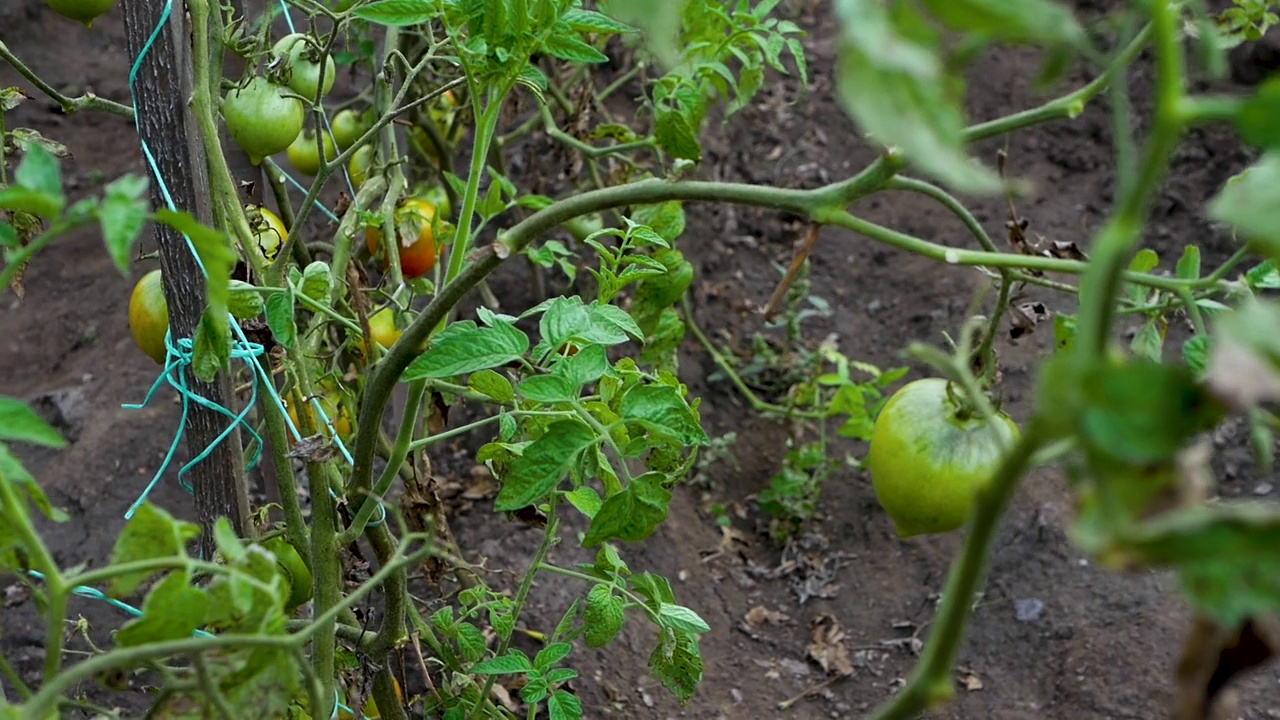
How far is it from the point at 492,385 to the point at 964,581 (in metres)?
0.70

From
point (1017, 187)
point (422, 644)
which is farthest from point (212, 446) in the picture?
point (1017, 187)

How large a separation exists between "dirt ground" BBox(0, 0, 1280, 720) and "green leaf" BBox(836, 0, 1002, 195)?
165 centimetres

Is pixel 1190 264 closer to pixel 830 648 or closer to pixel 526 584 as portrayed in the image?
pixel 526 584

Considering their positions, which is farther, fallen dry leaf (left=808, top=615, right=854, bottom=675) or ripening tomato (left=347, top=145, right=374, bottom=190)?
fallen dry leaf (left=808, top=615, right=854, bottom=675)

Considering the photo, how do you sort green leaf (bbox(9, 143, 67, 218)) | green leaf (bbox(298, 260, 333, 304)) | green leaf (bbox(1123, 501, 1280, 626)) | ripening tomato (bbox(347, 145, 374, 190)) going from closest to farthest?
green leaf (bbox(1123, 501, 1280, 626)), green leaf (bbox(9, 143, 67, 218)), green leaf (bbox(298, 260, 333, 304)), ripening tomato (bbox(347, 145, 374, 190))

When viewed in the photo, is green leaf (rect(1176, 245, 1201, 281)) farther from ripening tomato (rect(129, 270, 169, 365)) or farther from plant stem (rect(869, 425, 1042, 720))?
ripening tomato (rect(129, 270, 169, 365))

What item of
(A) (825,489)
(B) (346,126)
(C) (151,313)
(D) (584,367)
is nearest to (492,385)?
(D) (584,367)

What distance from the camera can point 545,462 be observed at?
94 centimetres

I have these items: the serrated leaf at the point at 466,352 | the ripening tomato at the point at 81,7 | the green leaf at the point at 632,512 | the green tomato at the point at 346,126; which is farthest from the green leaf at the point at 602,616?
the green tomato at the point at 346,126

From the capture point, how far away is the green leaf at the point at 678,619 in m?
1.25

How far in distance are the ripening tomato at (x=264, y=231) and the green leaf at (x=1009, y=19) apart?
3.61 ft

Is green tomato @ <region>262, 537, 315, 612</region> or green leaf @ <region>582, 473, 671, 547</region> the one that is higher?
green leaf @ <region>582, 473, 671, 547</region>

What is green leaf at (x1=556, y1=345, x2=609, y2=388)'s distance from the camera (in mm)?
990

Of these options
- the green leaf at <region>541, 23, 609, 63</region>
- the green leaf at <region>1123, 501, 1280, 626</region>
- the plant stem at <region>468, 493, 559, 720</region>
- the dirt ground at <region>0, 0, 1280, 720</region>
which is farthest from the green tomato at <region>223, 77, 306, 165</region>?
the green leaf at <region>1123, 501, 1280, 626</region>
